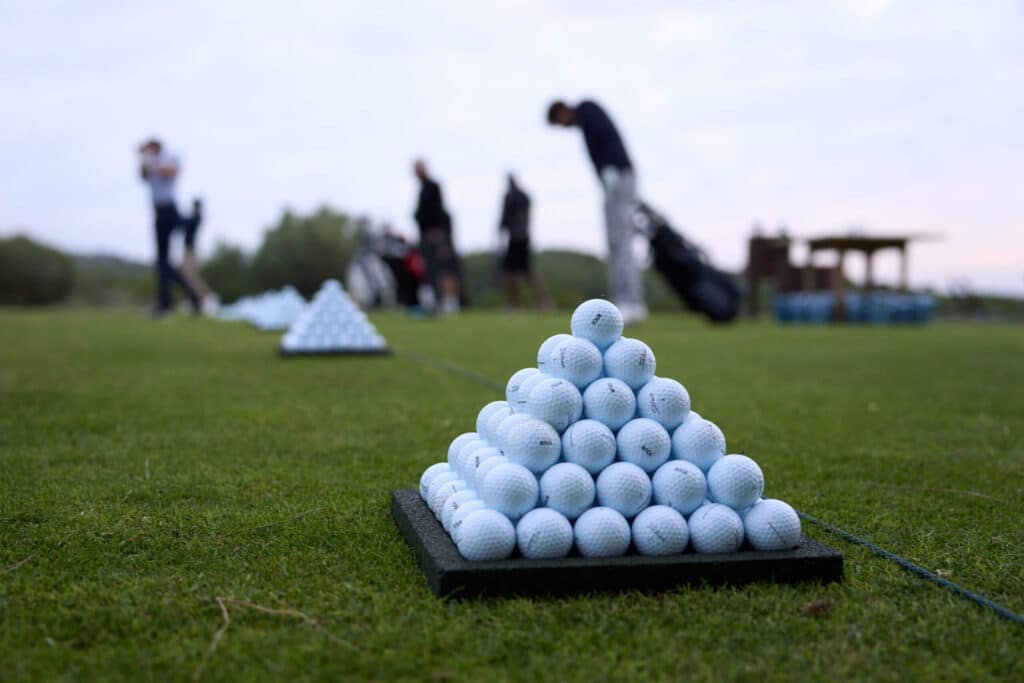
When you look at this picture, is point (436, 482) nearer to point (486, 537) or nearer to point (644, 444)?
point (486, 537)

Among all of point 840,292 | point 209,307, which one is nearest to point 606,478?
point 840,292

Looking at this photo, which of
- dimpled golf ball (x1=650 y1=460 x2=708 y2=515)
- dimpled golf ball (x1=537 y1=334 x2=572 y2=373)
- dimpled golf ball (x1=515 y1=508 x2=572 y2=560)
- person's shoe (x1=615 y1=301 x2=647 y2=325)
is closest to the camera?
dimpled golf ball (x1=515 y1=508 x2=572 y2=560)

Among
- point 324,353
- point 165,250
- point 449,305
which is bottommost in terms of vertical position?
point 324,353

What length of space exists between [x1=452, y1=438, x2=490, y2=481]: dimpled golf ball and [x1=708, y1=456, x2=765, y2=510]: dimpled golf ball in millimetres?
631

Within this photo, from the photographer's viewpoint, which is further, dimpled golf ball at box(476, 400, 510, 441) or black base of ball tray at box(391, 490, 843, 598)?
dimpled golf ball at box(476, 400, 510, 441)

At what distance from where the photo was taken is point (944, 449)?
3861 mm

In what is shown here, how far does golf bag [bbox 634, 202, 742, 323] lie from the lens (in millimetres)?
11906

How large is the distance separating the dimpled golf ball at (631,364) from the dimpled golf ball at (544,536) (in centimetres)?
44

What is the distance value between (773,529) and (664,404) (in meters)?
0.40

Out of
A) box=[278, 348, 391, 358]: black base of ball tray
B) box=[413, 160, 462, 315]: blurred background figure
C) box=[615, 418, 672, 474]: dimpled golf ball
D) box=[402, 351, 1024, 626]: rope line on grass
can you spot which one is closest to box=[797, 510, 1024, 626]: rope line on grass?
box=[402, 351, 1024, 626]: rope line on grass

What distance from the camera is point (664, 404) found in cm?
226

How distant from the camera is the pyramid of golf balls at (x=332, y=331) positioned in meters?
7.61

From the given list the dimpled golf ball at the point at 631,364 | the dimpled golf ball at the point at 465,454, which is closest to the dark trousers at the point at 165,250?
the dimpled golf ball at the point at 465,454

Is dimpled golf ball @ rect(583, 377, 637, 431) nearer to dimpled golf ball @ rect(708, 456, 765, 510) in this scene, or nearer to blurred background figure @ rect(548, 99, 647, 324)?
dimpled golf ball @ rect(708, 456, 765, 510)
